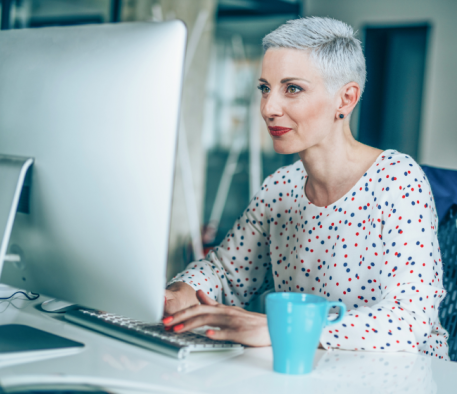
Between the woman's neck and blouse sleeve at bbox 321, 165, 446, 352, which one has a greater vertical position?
the woman's neck

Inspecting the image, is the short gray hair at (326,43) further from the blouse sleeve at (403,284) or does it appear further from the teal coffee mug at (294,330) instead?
the teal coffee mug at (294,330)

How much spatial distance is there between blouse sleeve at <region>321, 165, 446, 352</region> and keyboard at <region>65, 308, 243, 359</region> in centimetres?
20

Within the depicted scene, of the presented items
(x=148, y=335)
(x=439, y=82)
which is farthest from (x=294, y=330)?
(x=439, y=82)

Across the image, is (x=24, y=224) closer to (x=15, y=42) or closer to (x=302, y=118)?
(x=15, y=42)

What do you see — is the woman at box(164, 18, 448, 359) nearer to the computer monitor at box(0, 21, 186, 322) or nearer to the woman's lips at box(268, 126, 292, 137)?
the woman's lips at box(268, 126, 292, 137)

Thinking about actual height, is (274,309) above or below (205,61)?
below

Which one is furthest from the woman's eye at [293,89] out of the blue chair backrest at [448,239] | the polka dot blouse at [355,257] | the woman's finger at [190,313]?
the woman's finger at [190,313]

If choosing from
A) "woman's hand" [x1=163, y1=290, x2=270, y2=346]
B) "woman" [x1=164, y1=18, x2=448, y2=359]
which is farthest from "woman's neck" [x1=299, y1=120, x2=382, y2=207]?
"woman's hand" [x1=163, y1=290, x2=270, y2=346]

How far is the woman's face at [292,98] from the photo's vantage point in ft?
3.70

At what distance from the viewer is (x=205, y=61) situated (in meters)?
3.28

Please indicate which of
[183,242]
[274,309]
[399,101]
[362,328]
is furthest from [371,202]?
[399,101]

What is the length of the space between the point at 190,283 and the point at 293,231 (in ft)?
1.08

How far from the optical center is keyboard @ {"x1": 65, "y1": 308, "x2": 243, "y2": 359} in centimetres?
74

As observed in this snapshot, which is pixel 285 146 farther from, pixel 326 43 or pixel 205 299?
pixel 205 299
